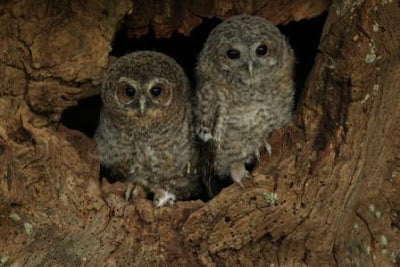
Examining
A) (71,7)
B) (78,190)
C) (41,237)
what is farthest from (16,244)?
(71,7)

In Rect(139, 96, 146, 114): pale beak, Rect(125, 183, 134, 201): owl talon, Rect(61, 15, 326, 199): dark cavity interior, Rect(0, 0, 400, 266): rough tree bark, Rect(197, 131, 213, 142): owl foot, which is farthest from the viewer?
Rect(61, 15, 326, 199): dark cavity interior

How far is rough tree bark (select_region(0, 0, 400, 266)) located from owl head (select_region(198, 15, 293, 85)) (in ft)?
1.24

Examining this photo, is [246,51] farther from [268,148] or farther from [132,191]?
[132,191]

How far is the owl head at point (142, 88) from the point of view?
155 inches

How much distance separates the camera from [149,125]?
4.06 meters

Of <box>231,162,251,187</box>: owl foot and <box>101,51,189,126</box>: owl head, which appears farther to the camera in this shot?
<box>101,51,189,126</box>: owl head

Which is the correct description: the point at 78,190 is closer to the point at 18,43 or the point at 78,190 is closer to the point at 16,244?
the point at 16,244

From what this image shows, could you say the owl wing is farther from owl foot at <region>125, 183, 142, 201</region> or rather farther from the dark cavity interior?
the dark cavity interior

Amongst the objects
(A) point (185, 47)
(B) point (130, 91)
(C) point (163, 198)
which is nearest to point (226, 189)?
(C) point (163, 198)

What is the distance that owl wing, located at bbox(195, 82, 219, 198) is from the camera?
13.1 feet

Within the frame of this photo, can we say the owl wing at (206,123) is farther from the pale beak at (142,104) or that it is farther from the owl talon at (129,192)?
the owl talon at (129,192)

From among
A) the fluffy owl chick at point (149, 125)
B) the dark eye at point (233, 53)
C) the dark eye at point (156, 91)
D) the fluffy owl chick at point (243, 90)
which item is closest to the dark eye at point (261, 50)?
the fluffy owl chick at point (243, 90)

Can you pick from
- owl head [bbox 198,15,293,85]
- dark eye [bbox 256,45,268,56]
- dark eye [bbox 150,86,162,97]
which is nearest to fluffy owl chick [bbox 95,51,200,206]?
dark eye [bbox 150,86,162,97]

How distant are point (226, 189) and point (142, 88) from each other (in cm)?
78
